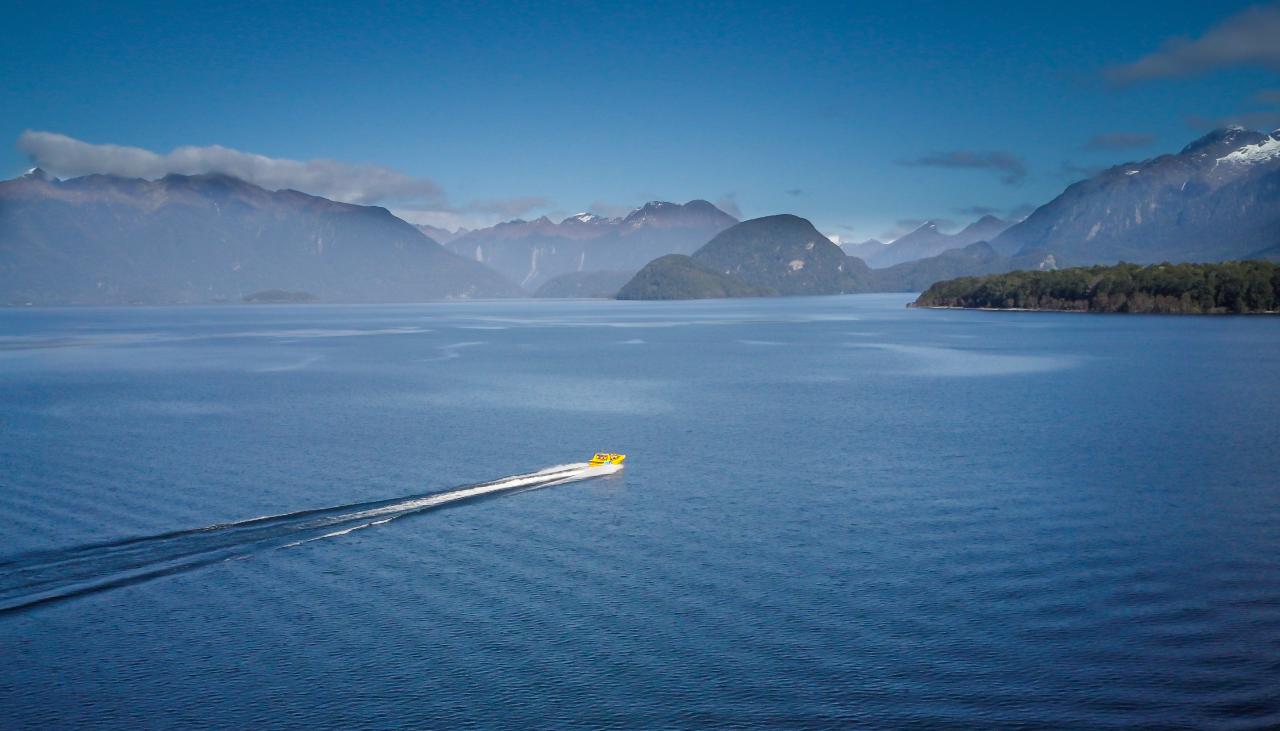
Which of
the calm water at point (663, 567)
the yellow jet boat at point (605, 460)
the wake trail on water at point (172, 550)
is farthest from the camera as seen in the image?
the yellow jet boat at point (605, 460)

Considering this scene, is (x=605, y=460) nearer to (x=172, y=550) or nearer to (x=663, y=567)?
(x=663, y=567)

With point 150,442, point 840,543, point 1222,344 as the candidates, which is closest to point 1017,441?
point 840,543

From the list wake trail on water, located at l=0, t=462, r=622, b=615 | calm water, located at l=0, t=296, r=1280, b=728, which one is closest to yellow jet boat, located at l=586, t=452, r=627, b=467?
calm water, located at l=0, t=296, r=1280, b=728

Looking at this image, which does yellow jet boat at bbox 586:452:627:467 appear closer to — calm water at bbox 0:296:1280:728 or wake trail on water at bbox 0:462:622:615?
calm water at bbox 0:296:1280:728

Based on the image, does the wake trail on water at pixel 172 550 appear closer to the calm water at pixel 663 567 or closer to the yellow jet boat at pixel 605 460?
the calm water at pixel 663 567

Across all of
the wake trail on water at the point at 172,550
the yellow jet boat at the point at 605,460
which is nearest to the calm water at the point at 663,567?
the wake trail on water at the point at 172,550

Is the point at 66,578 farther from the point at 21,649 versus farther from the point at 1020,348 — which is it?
the point at 1020,348
